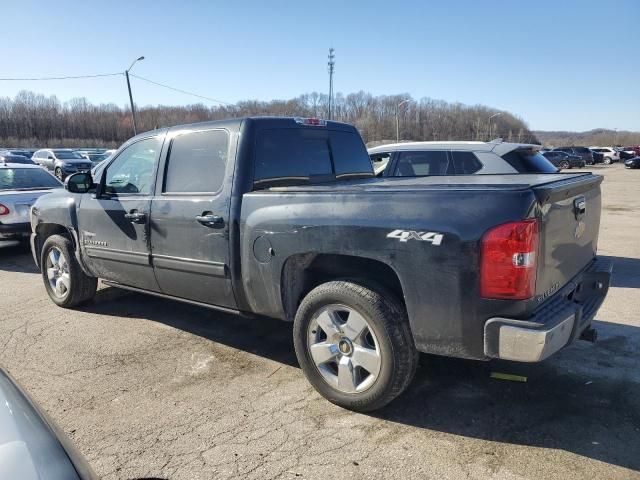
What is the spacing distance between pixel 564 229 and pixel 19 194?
29.9 feet

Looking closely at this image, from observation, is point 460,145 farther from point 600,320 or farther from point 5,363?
point 5,363

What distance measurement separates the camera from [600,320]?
194 inches

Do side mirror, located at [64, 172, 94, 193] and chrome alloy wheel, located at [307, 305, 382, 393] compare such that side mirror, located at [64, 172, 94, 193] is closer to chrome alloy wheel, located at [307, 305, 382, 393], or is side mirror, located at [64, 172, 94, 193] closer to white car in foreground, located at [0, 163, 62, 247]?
chrome alloy wheel, located at [307, 305, 382, 393]

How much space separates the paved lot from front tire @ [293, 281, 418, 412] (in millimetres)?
182

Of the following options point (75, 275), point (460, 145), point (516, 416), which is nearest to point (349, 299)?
point (516, 416)

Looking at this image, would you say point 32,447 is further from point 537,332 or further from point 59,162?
point 59,162

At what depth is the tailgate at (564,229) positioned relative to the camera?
2648 mm

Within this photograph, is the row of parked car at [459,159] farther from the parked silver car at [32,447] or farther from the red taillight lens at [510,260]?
the parked silver car at [32,447]

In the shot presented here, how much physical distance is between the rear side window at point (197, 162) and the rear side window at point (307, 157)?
1.08ft

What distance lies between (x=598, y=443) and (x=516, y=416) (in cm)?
47

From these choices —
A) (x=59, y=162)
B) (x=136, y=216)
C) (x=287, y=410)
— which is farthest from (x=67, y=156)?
(x=287, y=410)

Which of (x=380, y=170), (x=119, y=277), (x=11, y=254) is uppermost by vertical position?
(x=380, y=170)

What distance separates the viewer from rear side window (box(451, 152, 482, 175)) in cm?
690

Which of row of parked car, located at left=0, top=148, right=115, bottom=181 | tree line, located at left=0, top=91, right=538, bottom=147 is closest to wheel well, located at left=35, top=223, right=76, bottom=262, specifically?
row of parked car, located at left=0, top=148, right=115, bottom=181
